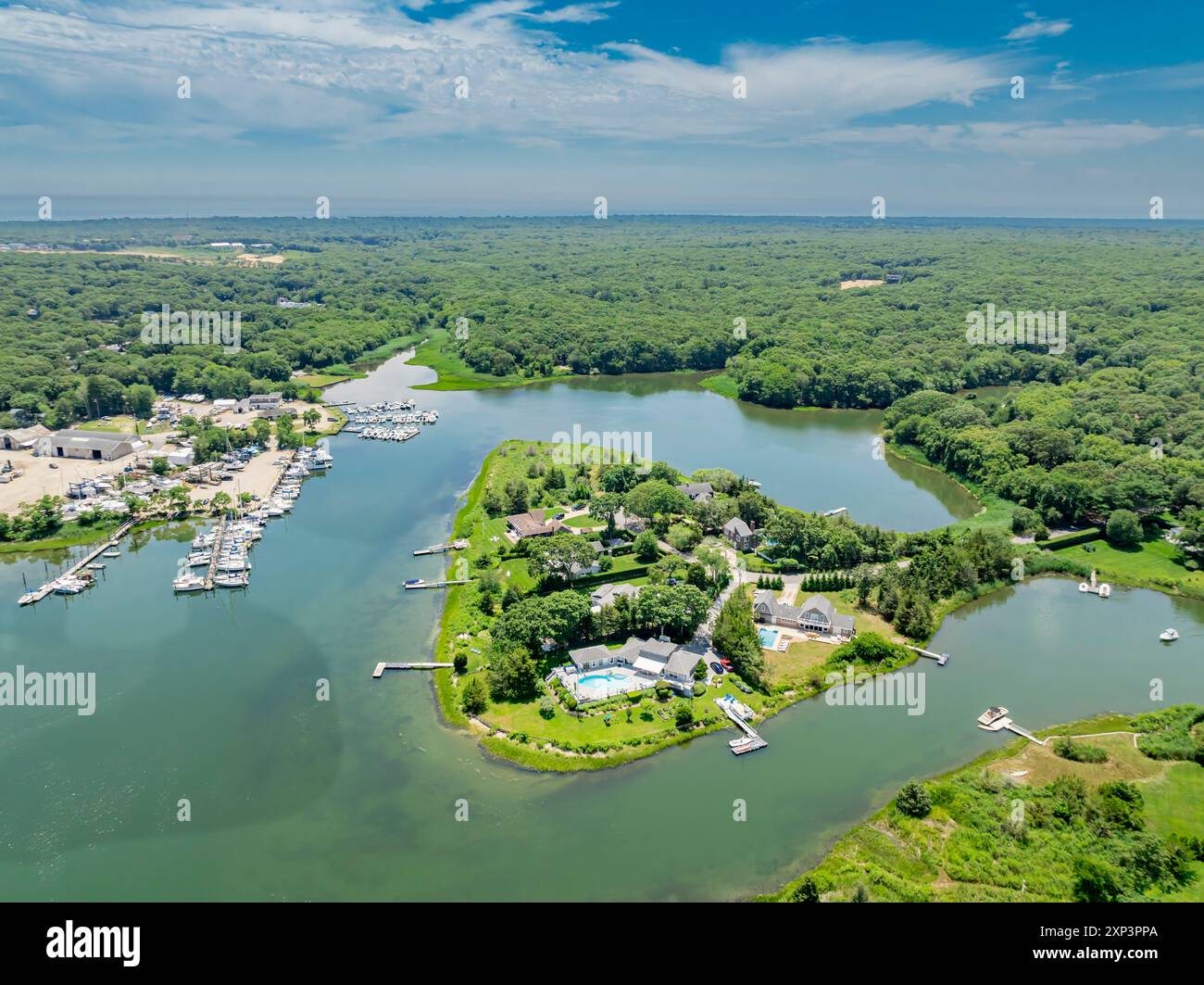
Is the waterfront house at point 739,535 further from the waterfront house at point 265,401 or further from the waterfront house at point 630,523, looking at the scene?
the waterfront house at point 265,401

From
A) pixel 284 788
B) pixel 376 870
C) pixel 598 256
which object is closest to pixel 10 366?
pixel 284 788

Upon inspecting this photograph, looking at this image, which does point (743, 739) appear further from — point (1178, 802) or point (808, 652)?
point (1178, 802)

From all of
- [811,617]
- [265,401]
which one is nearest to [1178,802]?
[811,617]

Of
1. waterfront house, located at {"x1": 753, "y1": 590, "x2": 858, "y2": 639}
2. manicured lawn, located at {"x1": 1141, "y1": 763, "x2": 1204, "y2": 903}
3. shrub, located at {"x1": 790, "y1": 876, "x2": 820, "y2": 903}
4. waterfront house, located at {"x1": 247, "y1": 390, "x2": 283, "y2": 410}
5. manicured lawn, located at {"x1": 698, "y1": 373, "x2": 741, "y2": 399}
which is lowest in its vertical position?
shrub, located at {"x1": 790, "y1": 876, "x2": 820, "y2": 903}

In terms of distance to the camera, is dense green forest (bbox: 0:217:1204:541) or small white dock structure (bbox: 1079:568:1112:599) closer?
small white dock structure (bbox: 1079:568:1112:599)

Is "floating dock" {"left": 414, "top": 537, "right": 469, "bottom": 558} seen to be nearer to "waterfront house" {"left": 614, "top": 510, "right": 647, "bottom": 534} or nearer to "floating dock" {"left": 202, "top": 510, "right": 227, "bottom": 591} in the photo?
"waterfront house" {"left": 614, "top": 510, "right": 647, "bottom": 534}

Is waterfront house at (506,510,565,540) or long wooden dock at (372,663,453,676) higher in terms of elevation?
waterfront house at (506,510,565,540)

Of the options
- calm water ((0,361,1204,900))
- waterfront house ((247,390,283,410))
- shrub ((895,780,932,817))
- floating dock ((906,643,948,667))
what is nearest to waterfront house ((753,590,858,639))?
floating dock ((906,643,948,667))

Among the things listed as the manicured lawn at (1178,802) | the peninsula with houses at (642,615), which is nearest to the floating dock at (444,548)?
the peninsula with houses at (642,615)
